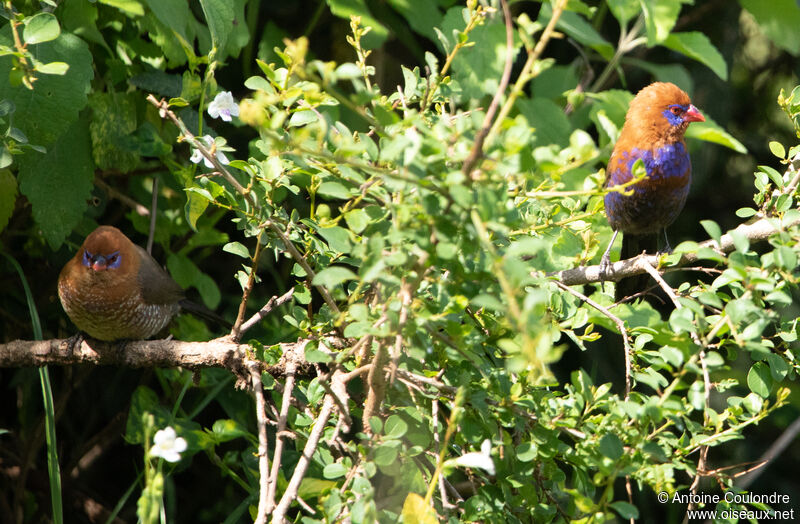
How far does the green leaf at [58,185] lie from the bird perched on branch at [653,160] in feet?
6.75

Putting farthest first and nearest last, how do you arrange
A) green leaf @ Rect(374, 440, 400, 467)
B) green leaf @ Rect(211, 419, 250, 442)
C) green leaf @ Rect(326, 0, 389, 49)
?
green leaf @ Rect(326, 0, 389, 49), green leaf @ Rect(211, 419, 250, 442), green leaf @ Rect(374, 440, 400, 467)

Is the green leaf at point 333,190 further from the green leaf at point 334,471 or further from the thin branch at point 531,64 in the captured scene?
the green leaf at point 334,471

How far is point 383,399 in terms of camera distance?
1.88 metres

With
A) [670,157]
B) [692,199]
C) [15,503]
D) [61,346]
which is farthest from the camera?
[692,199]

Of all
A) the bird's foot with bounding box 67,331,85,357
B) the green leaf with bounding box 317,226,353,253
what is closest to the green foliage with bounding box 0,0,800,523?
the green leaf with bounding box 317,226,353,253

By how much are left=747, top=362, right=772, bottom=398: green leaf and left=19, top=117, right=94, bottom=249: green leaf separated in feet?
6.65

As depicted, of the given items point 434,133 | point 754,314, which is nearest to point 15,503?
point 434,133

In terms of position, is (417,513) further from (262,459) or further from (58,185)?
(58,185)

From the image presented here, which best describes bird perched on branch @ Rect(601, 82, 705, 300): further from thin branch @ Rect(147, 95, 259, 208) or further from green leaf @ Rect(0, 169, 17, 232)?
green leaf @ Rect(0, 169, 17, 232)

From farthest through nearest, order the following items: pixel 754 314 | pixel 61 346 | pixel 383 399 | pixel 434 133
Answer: pixel 61 346 → pixel 383 399 → pixel 754 314 → pixel 434 133

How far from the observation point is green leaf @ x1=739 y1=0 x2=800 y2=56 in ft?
9.52

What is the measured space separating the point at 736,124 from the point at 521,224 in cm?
385

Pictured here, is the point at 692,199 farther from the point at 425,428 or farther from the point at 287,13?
the point at 425,428

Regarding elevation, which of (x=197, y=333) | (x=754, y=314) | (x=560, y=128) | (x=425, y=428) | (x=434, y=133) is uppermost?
(x=434, y=133)
